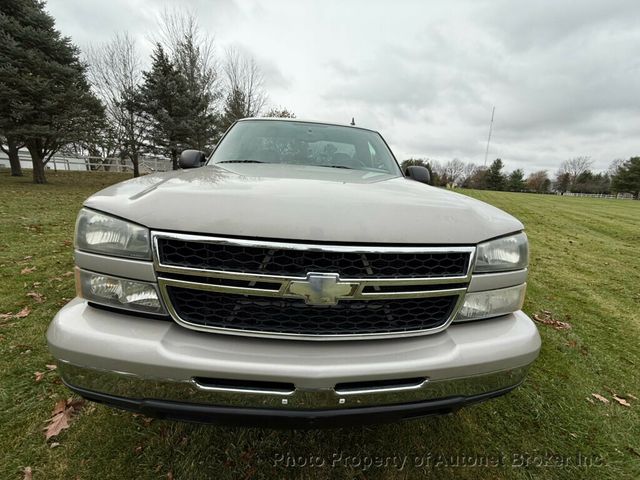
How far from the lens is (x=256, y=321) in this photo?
1.35 metres

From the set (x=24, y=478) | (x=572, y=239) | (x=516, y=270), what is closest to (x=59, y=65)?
(x=24, y=478)

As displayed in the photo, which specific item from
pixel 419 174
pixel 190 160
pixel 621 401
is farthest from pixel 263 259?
pixel 621 401

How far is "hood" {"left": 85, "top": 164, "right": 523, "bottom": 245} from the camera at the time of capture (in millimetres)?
1259

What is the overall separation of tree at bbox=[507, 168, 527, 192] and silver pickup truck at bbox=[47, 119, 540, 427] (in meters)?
82.4

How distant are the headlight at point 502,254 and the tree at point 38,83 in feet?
56.1

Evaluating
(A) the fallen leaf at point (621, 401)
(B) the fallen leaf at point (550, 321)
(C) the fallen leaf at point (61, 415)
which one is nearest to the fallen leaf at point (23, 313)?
(C) the fallen leaf at point (61, 415)

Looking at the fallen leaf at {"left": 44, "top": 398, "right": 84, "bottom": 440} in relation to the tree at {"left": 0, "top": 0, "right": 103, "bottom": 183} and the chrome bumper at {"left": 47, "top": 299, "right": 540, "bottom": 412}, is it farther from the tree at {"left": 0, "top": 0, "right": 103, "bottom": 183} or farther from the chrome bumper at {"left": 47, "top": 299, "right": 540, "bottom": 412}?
the tree at {"left": 0, "top": 0, "right": 103, "bottom": 183}

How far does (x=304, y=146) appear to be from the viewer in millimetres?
2859

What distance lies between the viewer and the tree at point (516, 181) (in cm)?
7366

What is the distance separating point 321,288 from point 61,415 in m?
1.91

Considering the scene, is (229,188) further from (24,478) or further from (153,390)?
(24,478)

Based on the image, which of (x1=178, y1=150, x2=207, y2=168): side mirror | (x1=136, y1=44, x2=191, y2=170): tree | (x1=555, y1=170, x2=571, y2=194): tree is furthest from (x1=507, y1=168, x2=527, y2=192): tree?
(x1=178, y1=150, x2=207, y2=168): side mirror

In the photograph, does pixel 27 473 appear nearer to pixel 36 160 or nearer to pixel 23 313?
pixel 23 313

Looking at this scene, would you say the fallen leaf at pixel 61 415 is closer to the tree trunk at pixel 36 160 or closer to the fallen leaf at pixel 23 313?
the fallen leaf at pixel 23 313
